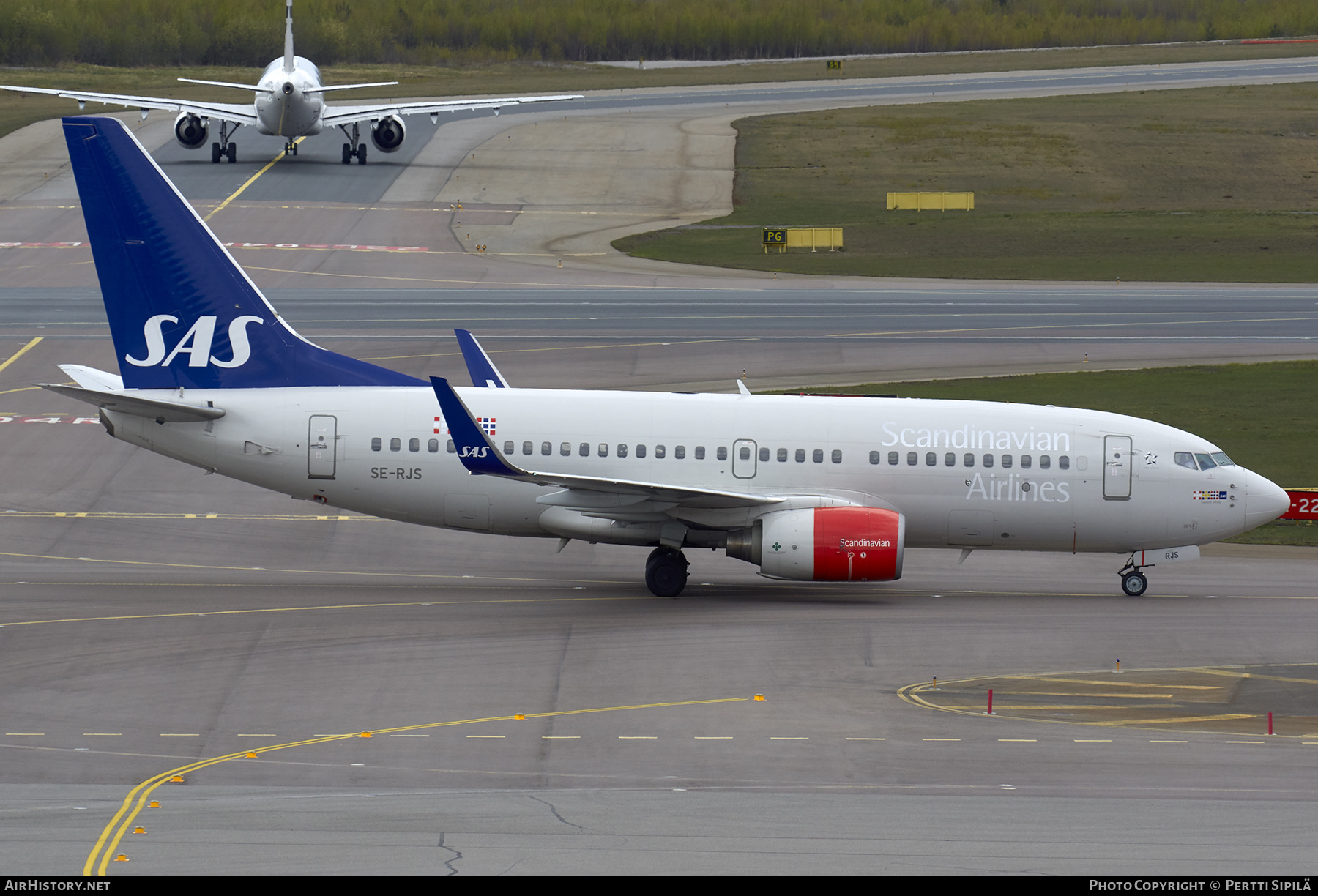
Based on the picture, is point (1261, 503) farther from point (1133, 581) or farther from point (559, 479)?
point (559, 479)

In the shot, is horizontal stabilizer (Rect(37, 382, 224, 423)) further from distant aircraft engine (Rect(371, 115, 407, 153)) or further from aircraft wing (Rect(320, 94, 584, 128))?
distant aircraft engine (Rect(371, 115, 407, 153))

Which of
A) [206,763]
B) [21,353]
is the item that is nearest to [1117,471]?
[206,763]

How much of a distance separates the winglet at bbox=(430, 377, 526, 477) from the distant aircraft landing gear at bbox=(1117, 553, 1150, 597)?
44.3 ft

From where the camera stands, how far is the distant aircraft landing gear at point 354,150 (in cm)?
9806

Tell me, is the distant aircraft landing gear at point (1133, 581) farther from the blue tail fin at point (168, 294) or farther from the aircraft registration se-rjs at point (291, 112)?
the aircraft registration se-rjs at point (291, 112)

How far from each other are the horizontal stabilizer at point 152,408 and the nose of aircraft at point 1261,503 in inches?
872

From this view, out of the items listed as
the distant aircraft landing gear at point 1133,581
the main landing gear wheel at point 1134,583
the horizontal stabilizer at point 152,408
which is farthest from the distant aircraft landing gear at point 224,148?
the main landing gear wheel at point 1134,583

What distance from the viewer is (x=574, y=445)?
33.3 m

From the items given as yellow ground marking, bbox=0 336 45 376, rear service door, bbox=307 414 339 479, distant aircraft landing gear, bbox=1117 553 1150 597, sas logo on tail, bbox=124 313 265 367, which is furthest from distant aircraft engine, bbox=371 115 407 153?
distant aircraft landing gear, bbox=1117 553 1150 597

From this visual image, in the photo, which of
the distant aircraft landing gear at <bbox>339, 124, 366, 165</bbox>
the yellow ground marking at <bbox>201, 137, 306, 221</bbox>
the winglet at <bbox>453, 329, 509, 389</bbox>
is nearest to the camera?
the winglet at <bbox>453, 329, 509, 389</bbox>

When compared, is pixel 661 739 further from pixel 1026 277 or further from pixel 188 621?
pixel 1026 277

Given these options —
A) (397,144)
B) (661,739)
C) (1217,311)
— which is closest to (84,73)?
(397,144)

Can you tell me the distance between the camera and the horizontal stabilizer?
32625 millimetres

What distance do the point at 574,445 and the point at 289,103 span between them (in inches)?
2524
